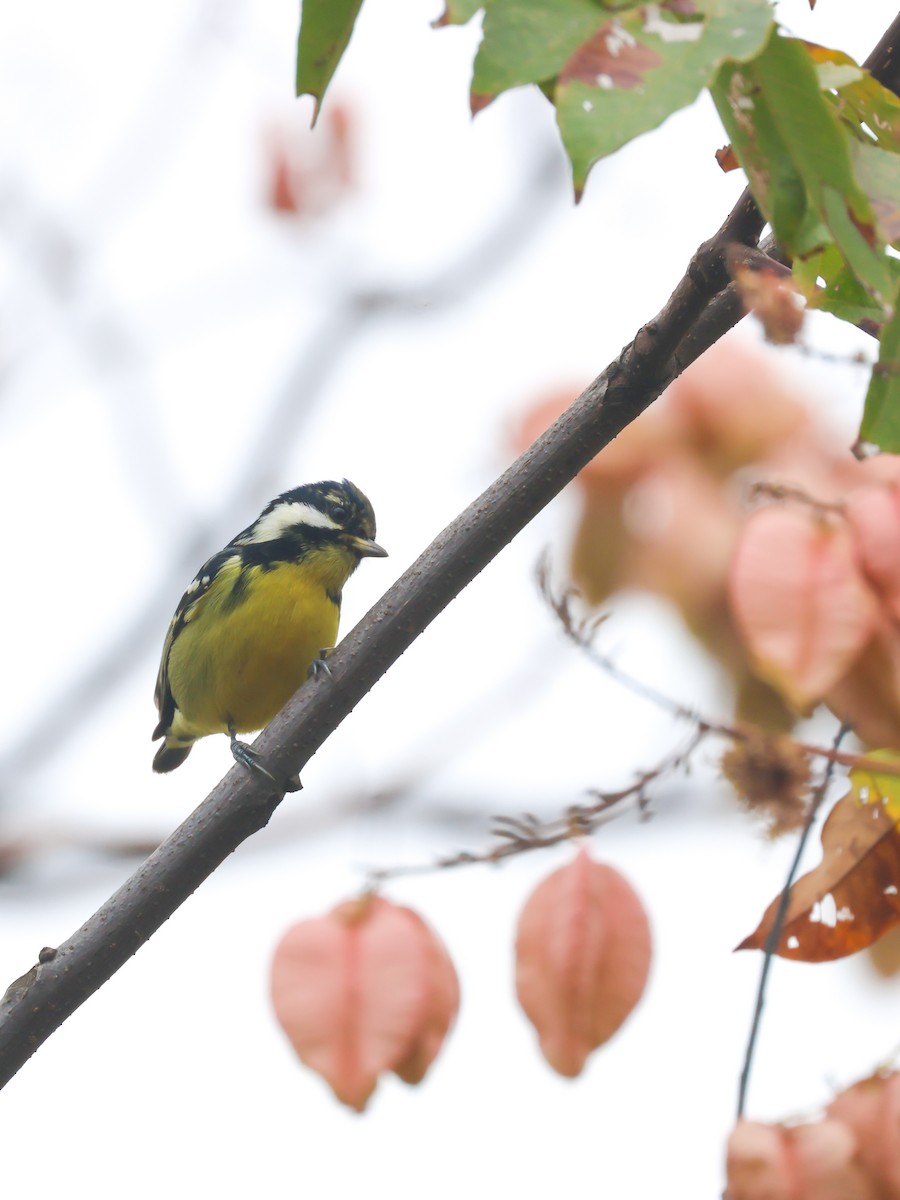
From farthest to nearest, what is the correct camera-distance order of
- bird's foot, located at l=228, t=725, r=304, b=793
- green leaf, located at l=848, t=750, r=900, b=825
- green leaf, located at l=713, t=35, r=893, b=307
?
bird's foot, located at l=228, t=725, r=304, b=793 < green leaf, located at l=848, t=750, r=900, b=825 < green leaf, located at l=713, t=35, r=893, b=307

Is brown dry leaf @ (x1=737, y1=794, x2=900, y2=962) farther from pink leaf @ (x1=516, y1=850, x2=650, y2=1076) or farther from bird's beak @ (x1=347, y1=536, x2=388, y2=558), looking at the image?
bird's beak @ (x1=347, y1=536, x2=388, y2=558)

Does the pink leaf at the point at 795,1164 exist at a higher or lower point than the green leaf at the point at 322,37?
lower

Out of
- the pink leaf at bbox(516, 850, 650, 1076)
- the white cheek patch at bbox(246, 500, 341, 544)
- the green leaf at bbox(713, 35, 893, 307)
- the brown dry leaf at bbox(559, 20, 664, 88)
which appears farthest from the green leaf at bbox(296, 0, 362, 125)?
the white cheek patch at bbox(246, 500, 341, 544)

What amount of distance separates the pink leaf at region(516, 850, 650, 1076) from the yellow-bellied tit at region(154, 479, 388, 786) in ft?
7.54

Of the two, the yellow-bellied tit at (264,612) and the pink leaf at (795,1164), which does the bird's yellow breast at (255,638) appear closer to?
the yellow-bellied tit at (264,612)

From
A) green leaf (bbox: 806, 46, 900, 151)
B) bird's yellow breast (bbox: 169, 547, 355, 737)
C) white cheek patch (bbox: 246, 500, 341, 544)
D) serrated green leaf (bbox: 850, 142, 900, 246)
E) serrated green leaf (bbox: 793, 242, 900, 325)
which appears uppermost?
white cheek patch (bbox: 246, 500, 341, 544)

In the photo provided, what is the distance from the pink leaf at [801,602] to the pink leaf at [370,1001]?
879mm

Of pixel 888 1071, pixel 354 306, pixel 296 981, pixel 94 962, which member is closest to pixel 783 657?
pixel 888 1071

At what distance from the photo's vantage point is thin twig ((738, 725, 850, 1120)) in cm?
175

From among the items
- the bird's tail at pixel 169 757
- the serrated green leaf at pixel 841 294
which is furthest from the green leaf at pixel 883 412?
the bird's tail at pixel 169 757

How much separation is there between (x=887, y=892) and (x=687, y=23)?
1.23 metres

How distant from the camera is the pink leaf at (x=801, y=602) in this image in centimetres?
176

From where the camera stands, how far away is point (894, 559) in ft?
5.98

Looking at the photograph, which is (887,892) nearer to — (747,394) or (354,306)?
(747,394)
